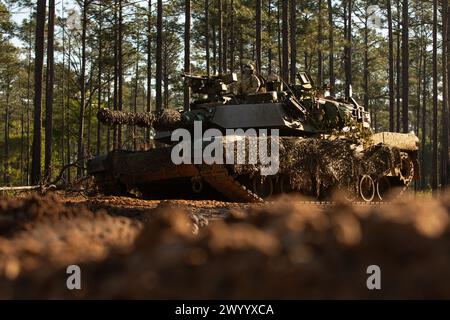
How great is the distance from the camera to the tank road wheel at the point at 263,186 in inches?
520

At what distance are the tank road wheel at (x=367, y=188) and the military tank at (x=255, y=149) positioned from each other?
3 cm

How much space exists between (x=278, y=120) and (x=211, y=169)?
3.06m

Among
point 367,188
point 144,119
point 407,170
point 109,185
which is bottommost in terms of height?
point 367,188

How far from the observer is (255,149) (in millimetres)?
12633

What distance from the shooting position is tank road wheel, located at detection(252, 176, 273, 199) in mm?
13211

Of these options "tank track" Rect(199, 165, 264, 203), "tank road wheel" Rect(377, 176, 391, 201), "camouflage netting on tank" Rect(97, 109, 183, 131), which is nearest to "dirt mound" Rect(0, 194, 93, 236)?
"camouflage netting on tank" Rect(97, 109, 183, 131)

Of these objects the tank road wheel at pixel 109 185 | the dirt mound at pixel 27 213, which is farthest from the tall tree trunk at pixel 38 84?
the dirt mound at pixel 27 213

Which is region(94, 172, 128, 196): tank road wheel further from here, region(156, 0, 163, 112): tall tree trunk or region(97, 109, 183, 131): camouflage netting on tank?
region(156, 0, 163, 112): tall tree trunk

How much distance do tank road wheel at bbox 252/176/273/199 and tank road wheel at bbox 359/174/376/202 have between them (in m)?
3.41

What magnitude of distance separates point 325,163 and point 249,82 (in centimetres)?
300

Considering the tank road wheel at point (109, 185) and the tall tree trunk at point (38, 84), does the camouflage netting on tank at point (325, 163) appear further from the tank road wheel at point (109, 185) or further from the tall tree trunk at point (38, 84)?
the tall tree trunk at point (38, 84)

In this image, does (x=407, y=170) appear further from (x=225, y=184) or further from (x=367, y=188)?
(x=225, y=184)

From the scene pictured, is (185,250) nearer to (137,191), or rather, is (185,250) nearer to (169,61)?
(137,191)

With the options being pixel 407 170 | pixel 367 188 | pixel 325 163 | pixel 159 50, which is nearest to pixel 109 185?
pixel 325 163
